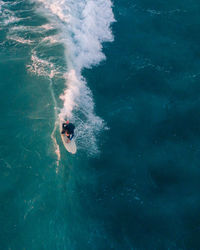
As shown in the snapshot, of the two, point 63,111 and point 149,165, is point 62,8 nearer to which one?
point 63,111

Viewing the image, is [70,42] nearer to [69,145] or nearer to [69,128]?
[69,128]

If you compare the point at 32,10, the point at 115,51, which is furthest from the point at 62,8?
the point at 115,51

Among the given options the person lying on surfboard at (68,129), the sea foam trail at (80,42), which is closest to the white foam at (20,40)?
the sea foam trail at (80,42)

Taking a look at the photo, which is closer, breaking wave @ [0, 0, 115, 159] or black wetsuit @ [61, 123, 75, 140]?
black wetsuit @ [61, 123, 75, 140]

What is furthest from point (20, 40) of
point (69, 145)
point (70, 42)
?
point (69, 145)

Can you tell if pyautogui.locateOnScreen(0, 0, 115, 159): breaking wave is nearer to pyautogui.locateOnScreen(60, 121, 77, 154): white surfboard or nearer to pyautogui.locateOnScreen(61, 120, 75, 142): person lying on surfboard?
pyautogui.locateOnScreen(60, 121, 77, 154): white surfboard

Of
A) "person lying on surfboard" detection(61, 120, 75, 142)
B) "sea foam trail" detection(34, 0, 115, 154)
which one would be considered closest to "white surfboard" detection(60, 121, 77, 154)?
"person lying on surfboard" detection(61, 120, 75, 142)

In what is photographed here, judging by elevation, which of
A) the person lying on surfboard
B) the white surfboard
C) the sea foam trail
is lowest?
the white surfboard
